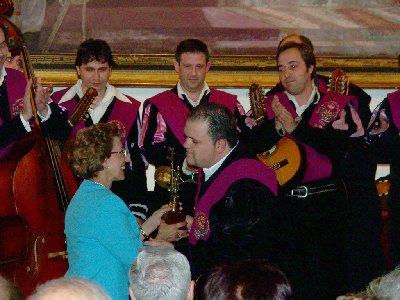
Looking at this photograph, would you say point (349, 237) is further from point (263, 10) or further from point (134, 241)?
point (134, 241)

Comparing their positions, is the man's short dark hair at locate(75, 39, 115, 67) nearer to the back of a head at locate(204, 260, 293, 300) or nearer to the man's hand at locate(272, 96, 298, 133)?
the man's hand at locate(272, 96, 298, 133)

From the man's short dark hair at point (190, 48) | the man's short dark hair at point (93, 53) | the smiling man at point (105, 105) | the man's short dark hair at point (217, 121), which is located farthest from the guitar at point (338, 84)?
the man's short dark hair at point (217, 121)

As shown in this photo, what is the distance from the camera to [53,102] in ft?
16.8

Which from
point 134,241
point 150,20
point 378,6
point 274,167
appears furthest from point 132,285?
point 378,6

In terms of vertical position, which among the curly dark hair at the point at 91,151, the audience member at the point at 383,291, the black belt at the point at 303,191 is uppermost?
the curly dark hair at the point at 91,151

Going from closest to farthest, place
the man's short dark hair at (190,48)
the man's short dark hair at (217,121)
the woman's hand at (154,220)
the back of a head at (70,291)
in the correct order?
the back of a head at (70,291) < the man's short dark hair at (217,121) < the woman's hand at (154,220) < the man's short dark hair at (190,48)

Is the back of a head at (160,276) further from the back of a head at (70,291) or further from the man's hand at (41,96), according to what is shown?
the man's hand at (41,96)

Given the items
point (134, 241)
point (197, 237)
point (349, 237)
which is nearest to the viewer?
point (134, 241)

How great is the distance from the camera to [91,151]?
3934 millimetres

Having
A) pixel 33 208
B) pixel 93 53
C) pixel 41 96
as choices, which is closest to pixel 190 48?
pixel 93 53

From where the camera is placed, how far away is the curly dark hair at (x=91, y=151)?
155 inches

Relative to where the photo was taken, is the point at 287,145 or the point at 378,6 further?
the point at 378,6

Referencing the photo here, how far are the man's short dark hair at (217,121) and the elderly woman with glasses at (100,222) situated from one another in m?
0.39

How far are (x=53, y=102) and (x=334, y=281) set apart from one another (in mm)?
1910
